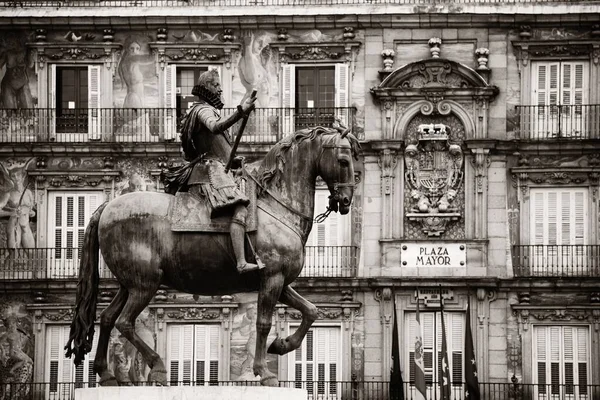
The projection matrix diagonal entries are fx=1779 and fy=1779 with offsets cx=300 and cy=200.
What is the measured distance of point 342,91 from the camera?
42.2 metres

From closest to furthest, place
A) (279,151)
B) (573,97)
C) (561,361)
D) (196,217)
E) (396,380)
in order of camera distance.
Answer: (196,217), (279,151), (396,380), (561,361), (573,97)

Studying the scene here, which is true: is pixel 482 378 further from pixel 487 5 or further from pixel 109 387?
pixel 109 387

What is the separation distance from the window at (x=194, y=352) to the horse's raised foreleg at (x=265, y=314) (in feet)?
77.0

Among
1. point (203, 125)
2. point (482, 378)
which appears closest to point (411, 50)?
point (482, 378)

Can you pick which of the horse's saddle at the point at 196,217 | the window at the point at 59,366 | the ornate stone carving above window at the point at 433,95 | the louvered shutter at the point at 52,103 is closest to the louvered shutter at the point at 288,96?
the ornate stone carving above window at the point at 433,95

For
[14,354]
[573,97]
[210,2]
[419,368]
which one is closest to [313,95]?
[210,2]

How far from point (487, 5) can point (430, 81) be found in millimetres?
2288

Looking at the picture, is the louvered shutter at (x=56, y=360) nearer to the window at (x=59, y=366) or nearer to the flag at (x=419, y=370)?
the window at (x=59, y=366)

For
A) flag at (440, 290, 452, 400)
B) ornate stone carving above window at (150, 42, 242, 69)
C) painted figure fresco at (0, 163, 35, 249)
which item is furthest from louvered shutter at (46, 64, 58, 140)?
flag at (440, 290, 452, 400)

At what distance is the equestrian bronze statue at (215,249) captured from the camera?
18109mm

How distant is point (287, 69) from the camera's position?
1671 inches

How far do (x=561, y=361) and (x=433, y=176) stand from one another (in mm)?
5238

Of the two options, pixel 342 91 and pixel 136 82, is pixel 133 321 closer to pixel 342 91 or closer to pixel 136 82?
pixel 342 91

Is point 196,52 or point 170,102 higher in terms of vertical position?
point 196,52
